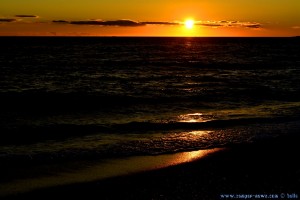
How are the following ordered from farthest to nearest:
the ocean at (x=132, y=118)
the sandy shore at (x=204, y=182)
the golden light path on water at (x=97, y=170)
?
the ocean at (x=132, y=118) → the golden light path on water at (x=97, y=170) → the sandy shore at (x=204, y=182)

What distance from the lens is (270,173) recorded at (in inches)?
397

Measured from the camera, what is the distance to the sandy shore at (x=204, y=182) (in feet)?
28.2

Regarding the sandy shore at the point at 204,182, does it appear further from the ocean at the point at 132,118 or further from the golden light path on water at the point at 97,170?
the ocean at the point at 132,118

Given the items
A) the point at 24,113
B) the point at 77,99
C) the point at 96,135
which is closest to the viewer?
the point at 96,135

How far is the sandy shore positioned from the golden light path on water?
32 cm

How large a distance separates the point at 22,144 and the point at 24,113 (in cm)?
770

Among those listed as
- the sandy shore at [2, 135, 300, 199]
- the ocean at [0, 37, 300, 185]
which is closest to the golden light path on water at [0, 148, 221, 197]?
the sandy shore at [2, 135, 300, 199]

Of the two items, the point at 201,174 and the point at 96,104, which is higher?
the point at 96,104

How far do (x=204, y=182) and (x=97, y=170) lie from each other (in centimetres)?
305

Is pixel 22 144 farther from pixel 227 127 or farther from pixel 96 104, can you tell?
pixel 96 104

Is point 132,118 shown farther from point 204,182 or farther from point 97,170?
point 204,182

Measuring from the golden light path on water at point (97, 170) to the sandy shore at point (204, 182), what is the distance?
0.32m

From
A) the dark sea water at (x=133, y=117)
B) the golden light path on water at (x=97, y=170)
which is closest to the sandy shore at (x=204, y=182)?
the golden light path on water at (x=97, y=170)

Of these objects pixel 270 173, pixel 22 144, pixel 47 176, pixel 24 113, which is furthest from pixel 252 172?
pixel 24 113
